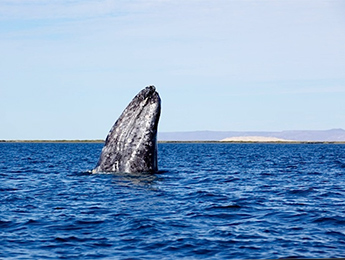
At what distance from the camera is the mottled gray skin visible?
1736 centimetres

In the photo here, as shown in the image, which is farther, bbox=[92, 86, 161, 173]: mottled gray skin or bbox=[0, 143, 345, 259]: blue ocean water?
bbox=[92, 86, 161, 173]: mottled gray skin

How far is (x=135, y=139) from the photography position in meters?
17.4

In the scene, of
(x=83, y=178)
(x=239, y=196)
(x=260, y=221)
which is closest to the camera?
(x=260, y=221)

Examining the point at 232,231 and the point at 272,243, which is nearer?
the point at 272,243

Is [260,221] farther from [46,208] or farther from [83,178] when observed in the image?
[83,178]

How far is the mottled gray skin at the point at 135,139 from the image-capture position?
17.4 meters

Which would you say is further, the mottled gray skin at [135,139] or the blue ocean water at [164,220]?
the mottled gray skin at [135,139]

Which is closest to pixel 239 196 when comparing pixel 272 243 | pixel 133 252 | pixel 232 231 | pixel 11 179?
pixel 232 231

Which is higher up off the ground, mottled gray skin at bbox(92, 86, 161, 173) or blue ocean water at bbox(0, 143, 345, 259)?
mottled gray skin at bbox(92, 86, 161, 173)

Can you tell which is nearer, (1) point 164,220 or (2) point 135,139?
(1) point 164,220

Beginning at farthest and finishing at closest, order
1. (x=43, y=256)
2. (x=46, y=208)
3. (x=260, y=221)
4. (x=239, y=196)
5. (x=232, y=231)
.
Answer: (x=239, y=196) → (x=46, y=208) → (x=260, y=221) → (x=232, y=231) → (x=43, y=256)

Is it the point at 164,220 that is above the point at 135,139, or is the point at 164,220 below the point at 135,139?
below

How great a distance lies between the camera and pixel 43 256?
891 cm

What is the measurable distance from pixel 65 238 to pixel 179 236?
2035 millimetres
